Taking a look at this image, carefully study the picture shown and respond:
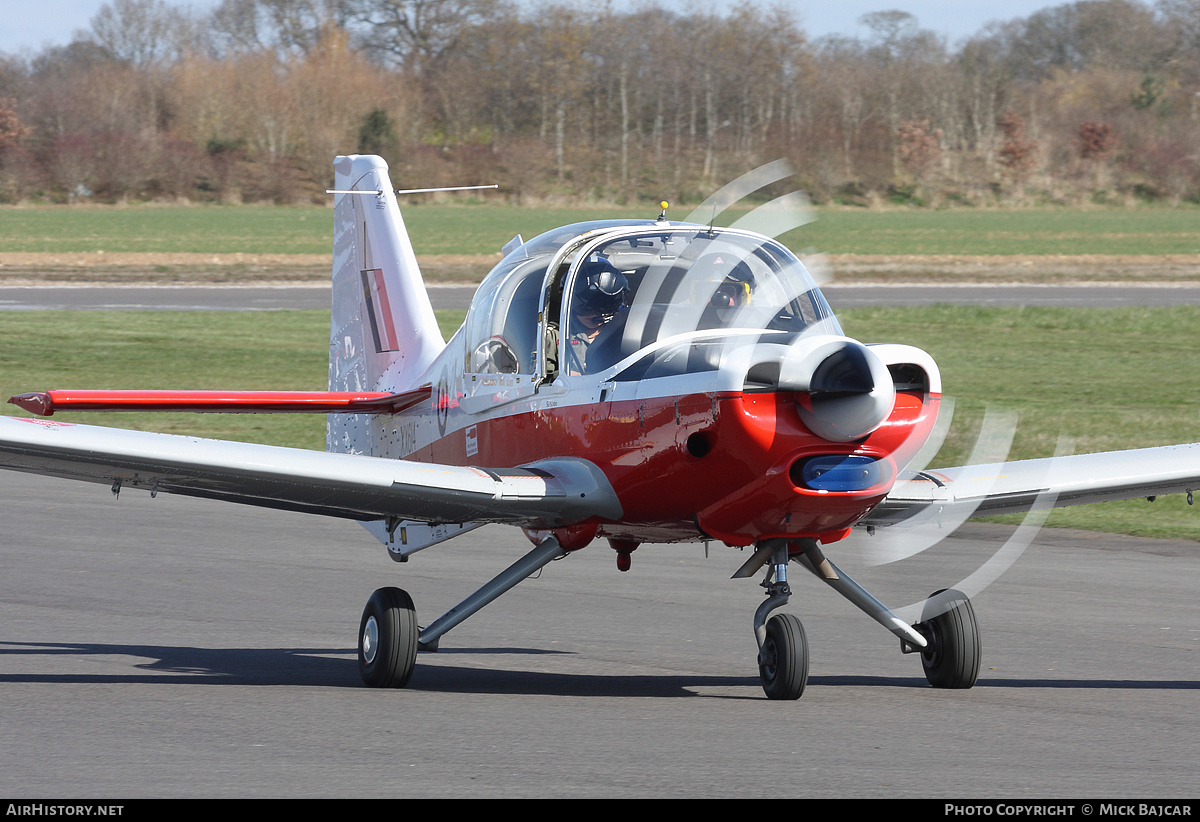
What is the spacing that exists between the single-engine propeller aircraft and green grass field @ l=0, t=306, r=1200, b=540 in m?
7.06

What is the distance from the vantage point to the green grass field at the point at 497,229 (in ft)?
172

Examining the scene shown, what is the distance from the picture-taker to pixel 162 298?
36.9m

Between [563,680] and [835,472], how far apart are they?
6.68 ft

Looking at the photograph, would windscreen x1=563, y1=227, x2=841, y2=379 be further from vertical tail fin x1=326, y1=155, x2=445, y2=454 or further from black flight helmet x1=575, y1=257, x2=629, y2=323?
vertical tail fin x1=326, y1=155, x2=445, y2=454

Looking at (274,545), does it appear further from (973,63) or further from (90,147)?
(973,63)

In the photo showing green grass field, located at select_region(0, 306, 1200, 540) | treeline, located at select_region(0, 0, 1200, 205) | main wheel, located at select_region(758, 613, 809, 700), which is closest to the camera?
main wheel, located at select_region(758, 613, 809, 700)

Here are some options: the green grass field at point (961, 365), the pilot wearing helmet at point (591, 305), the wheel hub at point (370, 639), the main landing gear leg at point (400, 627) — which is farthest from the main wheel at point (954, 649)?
the green grass field at point (961, 365)

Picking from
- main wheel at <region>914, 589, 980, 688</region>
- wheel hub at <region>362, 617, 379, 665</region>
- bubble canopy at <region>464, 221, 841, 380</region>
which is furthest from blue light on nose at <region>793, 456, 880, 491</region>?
wheel hub at <region>362, 617, 379, 665</region>

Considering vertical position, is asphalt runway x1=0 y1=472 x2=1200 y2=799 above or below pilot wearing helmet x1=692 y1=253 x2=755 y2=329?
below

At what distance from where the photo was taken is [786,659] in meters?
6.90

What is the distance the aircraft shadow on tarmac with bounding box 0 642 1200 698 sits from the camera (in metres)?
7.41

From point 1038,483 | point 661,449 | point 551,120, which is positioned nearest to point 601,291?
point 661,449

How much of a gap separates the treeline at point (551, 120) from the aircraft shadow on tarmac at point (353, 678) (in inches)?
1360

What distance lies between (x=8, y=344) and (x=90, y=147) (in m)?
56.7
